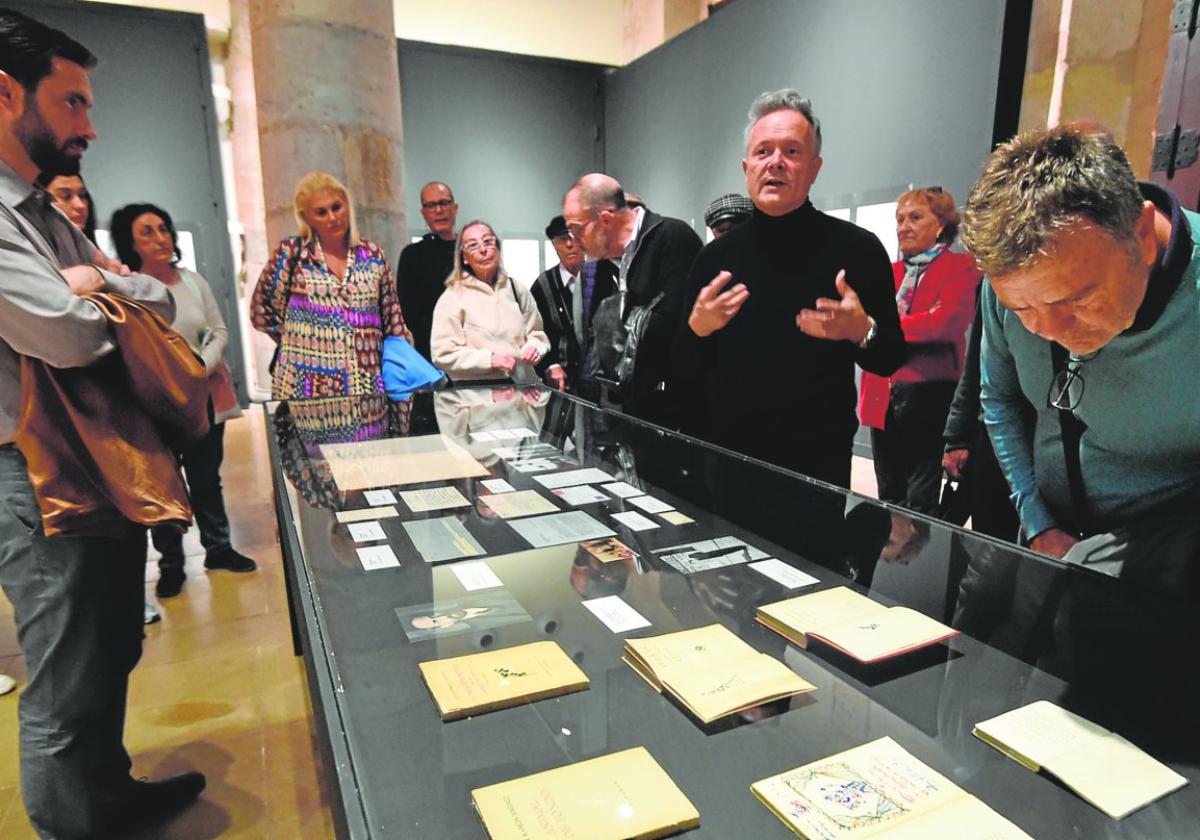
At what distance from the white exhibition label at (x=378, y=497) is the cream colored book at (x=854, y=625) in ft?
3.21

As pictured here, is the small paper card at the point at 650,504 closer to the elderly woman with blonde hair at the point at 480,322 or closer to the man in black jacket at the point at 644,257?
the man in black jacket at the point at 644,257

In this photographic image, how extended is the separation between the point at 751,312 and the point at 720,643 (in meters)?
1.19

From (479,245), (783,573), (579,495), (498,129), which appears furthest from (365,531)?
(498,129)

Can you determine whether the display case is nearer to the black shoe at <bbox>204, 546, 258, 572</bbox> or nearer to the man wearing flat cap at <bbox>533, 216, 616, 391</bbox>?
the man wearing flat cap at <bbox>533, 216, 616, 391</bbox>

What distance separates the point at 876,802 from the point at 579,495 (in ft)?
3.80

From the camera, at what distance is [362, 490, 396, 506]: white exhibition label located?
180cm

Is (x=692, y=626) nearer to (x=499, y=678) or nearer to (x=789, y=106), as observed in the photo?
(x=499, y=678)

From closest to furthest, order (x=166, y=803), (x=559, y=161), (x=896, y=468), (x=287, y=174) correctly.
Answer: (x=166, y=803) < (x=896, y=468) < (x=287, y=174) < (x=559, y=161)

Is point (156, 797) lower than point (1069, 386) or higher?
lower

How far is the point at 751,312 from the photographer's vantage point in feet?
6.88

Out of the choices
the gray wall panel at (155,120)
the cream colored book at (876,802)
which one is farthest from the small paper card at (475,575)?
the gray wall panel at (155,120)

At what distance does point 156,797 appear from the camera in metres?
1.98

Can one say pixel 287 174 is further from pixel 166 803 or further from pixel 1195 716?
pixel 1195 716

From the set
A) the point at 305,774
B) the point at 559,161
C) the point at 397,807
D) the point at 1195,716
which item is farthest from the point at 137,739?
the point at 559,161
